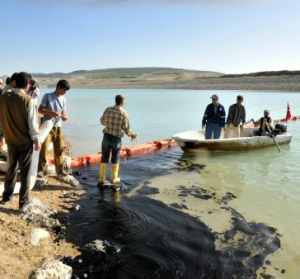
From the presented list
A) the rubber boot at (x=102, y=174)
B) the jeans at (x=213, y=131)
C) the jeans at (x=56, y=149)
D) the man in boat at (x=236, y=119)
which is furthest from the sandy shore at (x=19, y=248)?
the man in boat at (x=236, y=119)

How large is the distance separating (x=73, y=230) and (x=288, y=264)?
9.09 ft

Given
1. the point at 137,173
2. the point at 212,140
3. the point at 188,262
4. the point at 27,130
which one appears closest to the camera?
the point at 188,262

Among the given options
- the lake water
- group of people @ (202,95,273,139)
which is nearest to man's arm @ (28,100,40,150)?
the lake water

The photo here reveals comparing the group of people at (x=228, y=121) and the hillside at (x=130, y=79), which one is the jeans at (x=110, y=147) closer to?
the group of people at (x=228, y=121)

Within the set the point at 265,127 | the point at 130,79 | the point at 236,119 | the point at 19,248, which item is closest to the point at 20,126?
the point at 19,248

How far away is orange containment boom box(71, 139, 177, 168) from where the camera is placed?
381 inches

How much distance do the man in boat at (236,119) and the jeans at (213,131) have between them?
3.14 ft

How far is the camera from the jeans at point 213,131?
12180 millimetres

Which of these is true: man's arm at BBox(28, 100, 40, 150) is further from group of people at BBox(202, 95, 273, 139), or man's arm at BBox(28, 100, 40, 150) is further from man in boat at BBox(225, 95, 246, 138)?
man in boat at BBox(225, 95, 246, 138)

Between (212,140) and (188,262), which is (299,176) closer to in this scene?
(212,140)

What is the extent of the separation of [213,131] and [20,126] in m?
7.91

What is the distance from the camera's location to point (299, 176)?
31.8ft

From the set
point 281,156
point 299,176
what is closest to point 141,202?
point 299,176

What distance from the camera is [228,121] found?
13.2 meters
